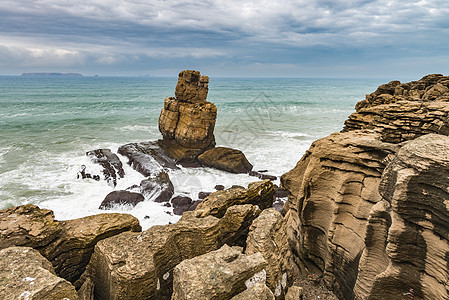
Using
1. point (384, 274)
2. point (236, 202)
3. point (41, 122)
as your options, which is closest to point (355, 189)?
point (384, 274)

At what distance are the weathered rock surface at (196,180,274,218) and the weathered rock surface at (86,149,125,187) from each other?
15.1m

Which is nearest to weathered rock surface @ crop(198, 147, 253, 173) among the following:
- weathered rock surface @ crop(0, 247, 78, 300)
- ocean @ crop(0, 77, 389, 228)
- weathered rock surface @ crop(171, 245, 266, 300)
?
ocean @ crop(0, 77, 389, 228)

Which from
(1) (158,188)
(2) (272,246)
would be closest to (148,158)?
(1) (158,188)

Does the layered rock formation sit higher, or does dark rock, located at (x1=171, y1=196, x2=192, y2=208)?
the layered rock formation

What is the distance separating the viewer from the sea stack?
27.7 meters

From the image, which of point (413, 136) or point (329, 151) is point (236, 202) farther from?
point (413, 136)

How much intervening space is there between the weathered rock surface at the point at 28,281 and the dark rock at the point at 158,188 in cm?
1418

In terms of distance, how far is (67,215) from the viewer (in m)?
16.8

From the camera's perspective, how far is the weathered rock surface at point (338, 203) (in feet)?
23.8

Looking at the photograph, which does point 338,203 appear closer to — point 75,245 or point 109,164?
point 75,245

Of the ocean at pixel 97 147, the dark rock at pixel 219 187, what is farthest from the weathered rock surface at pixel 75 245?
the dark rock at pixel 219 187

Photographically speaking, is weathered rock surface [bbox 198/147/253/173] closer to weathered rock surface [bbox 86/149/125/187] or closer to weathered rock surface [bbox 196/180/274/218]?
weathered rock surface [bbox 86/149/125/187]

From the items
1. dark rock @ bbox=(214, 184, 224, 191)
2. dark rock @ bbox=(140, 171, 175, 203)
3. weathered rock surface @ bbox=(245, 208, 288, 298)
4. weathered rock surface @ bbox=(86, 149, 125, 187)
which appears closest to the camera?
weathered rock surface @ bbox=(245, 208, 288, 298)

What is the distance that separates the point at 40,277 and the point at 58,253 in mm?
2490
